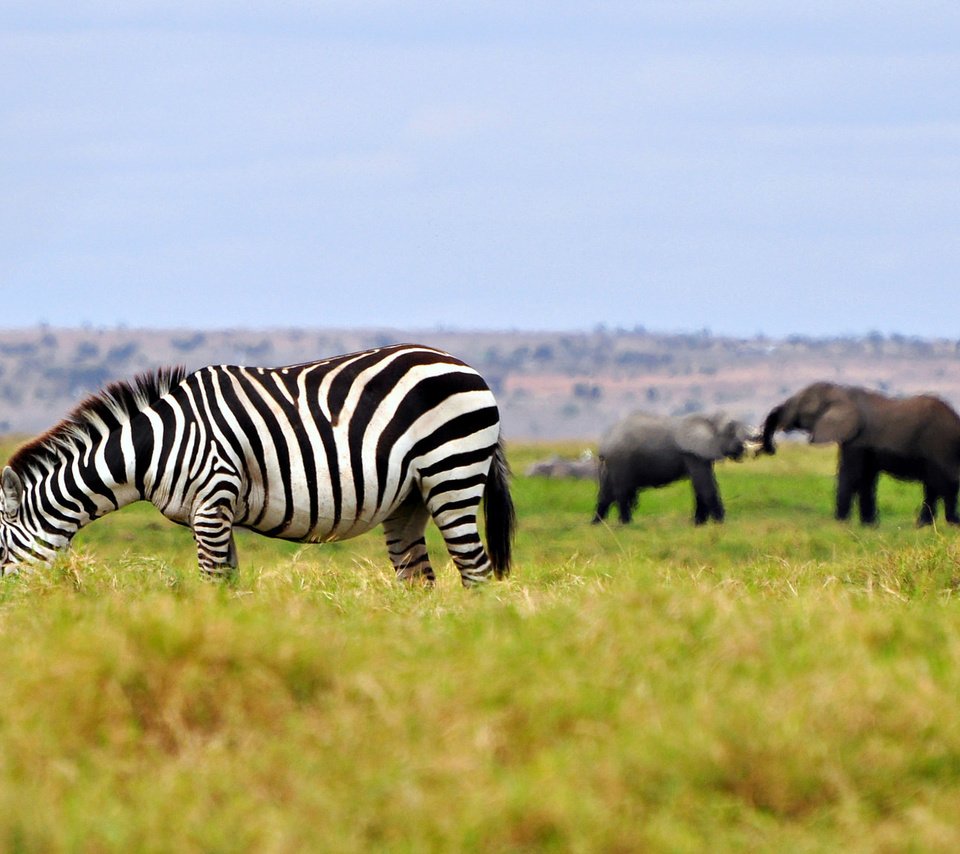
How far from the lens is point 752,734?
476 centimetres

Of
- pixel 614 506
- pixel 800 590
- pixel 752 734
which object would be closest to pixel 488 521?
pixel 800 590

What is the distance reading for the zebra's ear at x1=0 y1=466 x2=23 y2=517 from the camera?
29.0 ft

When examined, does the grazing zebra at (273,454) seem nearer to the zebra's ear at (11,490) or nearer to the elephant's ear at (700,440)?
the zebra's ear at (11,490)

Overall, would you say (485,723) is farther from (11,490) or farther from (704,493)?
(704,493)

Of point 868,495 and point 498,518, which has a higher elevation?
point 498,518

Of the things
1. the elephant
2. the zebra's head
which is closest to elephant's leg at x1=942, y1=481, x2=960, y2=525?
the elephant

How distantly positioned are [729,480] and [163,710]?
78.6ft

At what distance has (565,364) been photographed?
128500 millimetres

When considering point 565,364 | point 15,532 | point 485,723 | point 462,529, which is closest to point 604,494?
point 462,529

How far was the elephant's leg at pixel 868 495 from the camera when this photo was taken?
69.4 feet

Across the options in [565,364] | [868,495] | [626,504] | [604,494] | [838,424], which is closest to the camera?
[868,495]

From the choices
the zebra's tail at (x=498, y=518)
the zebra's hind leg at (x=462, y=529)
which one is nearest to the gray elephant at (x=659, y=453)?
the zebra's tail at (x=498, y=518)

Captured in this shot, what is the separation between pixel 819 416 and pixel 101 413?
50.7ft

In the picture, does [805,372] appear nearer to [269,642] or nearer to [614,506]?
[614,506]
